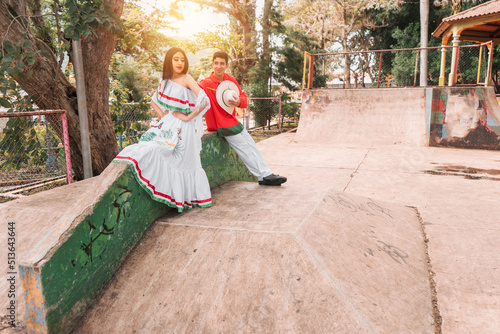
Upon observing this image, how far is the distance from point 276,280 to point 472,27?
13.5m

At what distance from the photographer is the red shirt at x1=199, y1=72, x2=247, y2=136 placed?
12.8 ft

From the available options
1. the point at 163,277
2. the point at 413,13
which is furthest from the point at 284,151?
the point at 413,13

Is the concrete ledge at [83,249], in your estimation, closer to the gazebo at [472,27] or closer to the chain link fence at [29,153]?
the chain link fence at [29,153]

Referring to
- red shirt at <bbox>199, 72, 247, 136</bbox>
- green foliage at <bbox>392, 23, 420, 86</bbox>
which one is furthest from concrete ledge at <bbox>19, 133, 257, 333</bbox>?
green foliage at <bbox>392, 23, 420, 86</bbox>

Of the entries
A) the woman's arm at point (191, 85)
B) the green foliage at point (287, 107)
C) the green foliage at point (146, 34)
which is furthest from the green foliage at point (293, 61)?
the woman's arm at point (191, 85)

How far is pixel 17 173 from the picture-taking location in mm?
6727

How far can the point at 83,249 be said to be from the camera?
2332mm

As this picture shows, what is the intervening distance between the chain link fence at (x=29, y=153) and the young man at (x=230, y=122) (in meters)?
2.52

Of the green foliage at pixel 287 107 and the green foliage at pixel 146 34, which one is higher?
the green foliage at pixel 146 34

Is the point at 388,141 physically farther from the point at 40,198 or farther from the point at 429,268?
the point at 40,198

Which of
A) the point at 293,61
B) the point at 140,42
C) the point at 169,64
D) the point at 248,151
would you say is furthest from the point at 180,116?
the point at 293,61

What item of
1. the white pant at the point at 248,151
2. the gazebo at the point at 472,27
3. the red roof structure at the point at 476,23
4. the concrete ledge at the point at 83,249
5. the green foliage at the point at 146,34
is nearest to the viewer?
the concrete ledge at the point at 83,249

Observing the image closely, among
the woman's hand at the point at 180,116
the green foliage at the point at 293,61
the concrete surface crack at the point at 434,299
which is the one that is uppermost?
the green foliage at the point at 293,61

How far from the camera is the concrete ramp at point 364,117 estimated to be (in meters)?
10.6
